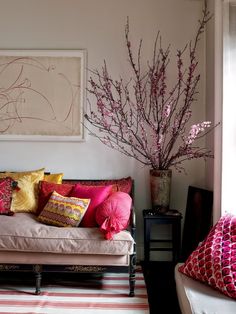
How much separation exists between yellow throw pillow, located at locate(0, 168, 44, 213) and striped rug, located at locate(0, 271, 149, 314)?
0.70m

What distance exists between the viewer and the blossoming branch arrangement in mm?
3244

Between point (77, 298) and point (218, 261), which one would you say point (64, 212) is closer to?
point (77, 298)

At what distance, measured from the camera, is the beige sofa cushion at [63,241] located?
7.81 ft

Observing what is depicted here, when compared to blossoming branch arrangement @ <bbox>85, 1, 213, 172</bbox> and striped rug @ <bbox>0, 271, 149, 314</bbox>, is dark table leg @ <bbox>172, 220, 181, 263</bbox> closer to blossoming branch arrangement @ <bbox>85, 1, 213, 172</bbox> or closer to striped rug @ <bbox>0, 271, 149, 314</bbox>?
striped rug @ <bbox>0, 271, 149, 314</bbox>

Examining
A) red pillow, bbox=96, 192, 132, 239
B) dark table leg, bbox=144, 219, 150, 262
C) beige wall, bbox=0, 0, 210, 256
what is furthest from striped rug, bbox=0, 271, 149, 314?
beige wall, bbox=0, 0, 210, 256

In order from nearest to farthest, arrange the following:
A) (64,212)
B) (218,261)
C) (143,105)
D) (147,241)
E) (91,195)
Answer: (218,261)
(64,212)
(91,195)
(147,241)
(143,105)

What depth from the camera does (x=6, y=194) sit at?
9.58 feet

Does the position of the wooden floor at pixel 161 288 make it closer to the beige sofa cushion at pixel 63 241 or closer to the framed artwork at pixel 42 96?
the beige sofa cushion at pixel 63 241

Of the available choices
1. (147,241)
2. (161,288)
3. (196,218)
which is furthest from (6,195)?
(196,218)

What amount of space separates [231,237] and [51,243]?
1298mm

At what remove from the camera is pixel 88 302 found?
7.67ft

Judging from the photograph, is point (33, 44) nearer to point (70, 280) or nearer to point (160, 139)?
point (160, 139)

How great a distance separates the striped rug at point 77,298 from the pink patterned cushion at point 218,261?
0.51 m

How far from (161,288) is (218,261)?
2.87ft
